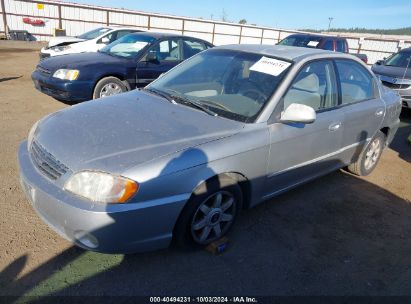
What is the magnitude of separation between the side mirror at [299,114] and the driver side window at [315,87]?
186 millimetres

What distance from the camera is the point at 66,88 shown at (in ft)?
20.0

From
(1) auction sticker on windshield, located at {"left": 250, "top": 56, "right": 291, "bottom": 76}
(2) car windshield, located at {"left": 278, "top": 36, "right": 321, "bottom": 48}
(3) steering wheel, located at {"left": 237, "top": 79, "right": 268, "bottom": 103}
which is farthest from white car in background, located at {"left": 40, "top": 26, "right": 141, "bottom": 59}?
(3) steering wheel, located at {"left": 237, "top": 79, "right": 268, "bottom": 103}

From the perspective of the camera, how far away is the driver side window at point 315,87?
131 inches

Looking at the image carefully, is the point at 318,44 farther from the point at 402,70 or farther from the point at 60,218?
the point at 60,218

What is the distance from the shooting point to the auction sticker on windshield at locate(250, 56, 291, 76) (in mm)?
3328

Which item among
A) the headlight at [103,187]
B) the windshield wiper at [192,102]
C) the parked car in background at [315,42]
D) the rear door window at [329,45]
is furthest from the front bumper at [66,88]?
the rear door window at [329,45]

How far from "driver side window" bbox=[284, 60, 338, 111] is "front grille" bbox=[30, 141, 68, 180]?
199 cm

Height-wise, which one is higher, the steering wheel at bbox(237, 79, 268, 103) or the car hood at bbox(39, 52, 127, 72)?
the steering wheel at bbox(237, 79, 268, 103)

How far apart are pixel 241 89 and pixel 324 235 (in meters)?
1.63

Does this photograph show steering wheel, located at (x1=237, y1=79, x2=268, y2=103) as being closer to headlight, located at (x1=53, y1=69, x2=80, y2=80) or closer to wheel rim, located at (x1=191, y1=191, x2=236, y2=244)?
wheel rim, located at (x1=191, y1=191, x2=236, y2=244)

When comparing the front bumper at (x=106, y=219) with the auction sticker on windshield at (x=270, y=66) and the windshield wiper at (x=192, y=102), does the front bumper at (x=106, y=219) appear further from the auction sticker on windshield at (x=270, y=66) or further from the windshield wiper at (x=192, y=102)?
the auction sticker on windshield at (x=270, y=66)

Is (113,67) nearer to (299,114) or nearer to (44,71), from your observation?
(44,71)

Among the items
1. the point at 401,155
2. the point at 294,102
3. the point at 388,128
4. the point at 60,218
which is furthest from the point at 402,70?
the point at 60,218

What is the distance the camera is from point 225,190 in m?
2.83
